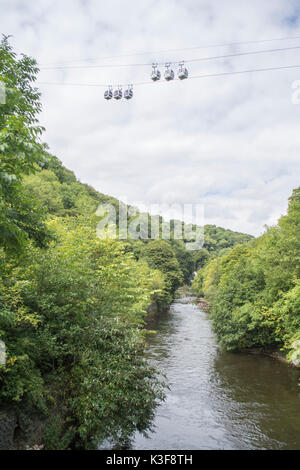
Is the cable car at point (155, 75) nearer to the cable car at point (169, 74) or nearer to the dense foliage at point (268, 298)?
the cable car at point (169, 74)

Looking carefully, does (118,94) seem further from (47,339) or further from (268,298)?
(268,298)

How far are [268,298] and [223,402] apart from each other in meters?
8.43

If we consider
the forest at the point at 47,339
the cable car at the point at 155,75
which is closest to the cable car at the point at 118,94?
the cable car at the point at 155,75

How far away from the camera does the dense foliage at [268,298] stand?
18.7m

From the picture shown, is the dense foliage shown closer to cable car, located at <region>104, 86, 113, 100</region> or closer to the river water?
the river water

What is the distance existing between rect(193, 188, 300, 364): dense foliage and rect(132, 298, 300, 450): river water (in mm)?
1658

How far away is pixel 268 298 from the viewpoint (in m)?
21.3

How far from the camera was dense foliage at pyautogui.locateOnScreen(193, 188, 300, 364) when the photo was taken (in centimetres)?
1870

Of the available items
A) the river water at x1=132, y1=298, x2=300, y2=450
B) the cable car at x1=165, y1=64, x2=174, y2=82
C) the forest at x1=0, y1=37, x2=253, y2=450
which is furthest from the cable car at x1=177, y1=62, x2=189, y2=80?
the river water at x1=132, y1=298, x2=300, y2=450

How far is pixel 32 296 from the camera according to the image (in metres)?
9.98

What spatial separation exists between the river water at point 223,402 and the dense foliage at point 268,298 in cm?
166

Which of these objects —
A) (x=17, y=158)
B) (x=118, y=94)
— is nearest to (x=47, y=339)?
(x=17, y=158)
